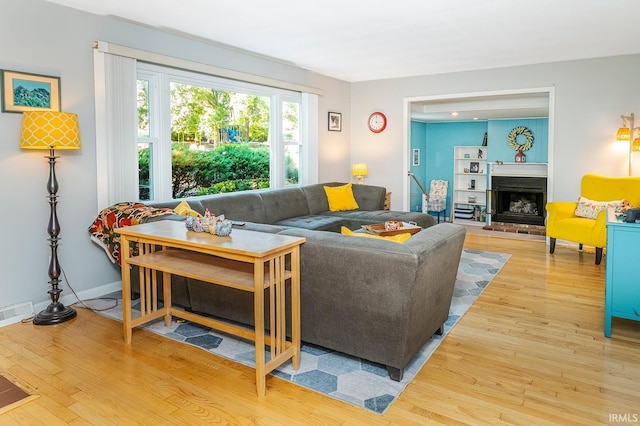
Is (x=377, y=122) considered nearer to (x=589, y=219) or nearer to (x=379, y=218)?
(x=379, y=218)

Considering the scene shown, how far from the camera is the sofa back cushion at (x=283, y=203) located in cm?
528

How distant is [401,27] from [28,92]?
3.13m

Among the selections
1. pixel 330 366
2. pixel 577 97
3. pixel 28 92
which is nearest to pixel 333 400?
pixel 330 366

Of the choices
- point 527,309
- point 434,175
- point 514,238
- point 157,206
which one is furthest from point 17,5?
point 434,175

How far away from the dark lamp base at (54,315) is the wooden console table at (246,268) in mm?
708

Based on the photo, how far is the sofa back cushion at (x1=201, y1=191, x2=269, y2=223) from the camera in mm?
4551

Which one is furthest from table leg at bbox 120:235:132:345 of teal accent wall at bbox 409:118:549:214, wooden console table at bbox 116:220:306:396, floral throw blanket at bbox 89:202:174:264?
teal accent wall at bbox 409:118:549:214

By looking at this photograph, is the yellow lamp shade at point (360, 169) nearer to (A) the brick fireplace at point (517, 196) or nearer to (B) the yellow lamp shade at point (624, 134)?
(A) the brick fireplace at point (517, 196)

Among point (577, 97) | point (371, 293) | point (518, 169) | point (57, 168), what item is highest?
point (577, 97)

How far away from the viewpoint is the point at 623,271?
3057mm

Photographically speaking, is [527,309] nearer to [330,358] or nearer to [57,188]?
[330,358]

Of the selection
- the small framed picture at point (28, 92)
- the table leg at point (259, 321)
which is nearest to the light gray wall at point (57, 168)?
the small framed picture at point (28, 92)

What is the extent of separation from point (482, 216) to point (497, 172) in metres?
1.08

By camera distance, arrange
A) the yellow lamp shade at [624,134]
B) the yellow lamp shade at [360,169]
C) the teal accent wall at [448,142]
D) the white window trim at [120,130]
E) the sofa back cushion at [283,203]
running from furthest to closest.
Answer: the teal accent wall at [448,142]
the yellow lamp shade at [360,169]
the yellow lamp shade at [624,134]
the sofa back cushion at [283,203]
the white window trim at [120,130]
